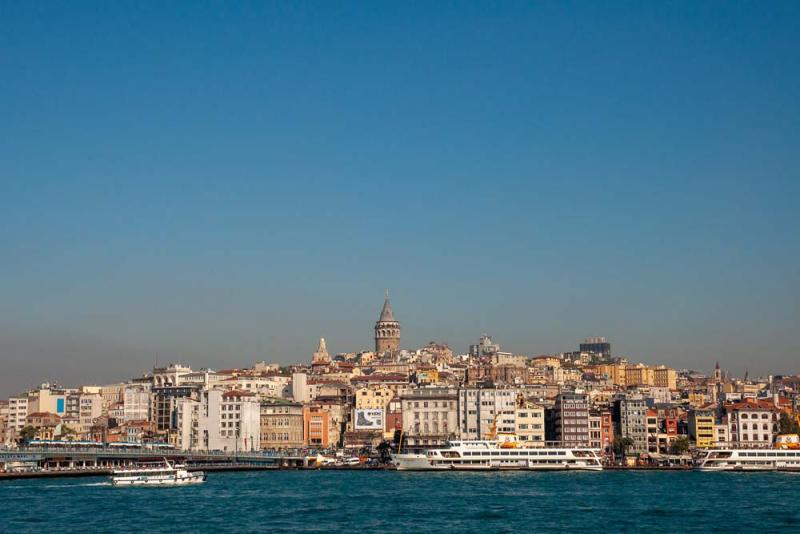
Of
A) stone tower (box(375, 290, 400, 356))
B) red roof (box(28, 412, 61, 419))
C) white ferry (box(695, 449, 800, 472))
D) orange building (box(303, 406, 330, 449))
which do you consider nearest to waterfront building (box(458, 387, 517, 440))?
orange building (box(303, 406, 330, 449))

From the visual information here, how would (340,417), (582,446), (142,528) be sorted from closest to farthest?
(142,528) < (582,446) < (340,417)

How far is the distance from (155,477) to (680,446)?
1583 inches

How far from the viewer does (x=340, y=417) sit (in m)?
106

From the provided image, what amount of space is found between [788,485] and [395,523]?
27.1m

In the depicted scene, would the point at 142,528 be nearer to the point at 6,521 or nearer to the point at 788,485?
the point at 6,521

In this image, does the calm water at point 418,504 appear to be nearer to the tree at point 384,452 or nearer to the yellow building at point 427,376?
the tree at point 384,452

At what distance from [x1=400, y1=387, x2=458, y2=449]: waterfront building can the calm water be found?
20.3m

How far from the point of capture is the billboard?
10012 cm

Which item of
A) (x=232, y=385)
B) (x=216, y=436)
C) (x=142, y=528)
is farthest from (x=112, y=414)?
(x=142, y=528)

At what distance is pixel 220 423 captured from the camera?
99.8m

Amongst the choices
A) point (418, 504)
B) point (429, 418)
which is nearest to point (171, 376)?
point (429, 418)

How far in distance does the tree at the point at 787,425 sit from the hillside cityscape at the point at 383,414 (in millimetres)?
96

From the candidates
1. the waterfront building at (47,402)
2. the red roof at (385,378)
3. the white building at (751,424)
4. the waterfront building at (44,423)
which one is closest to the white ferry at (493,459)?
the white building at (751,424)

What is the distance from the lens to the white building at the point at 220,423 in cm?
9919
